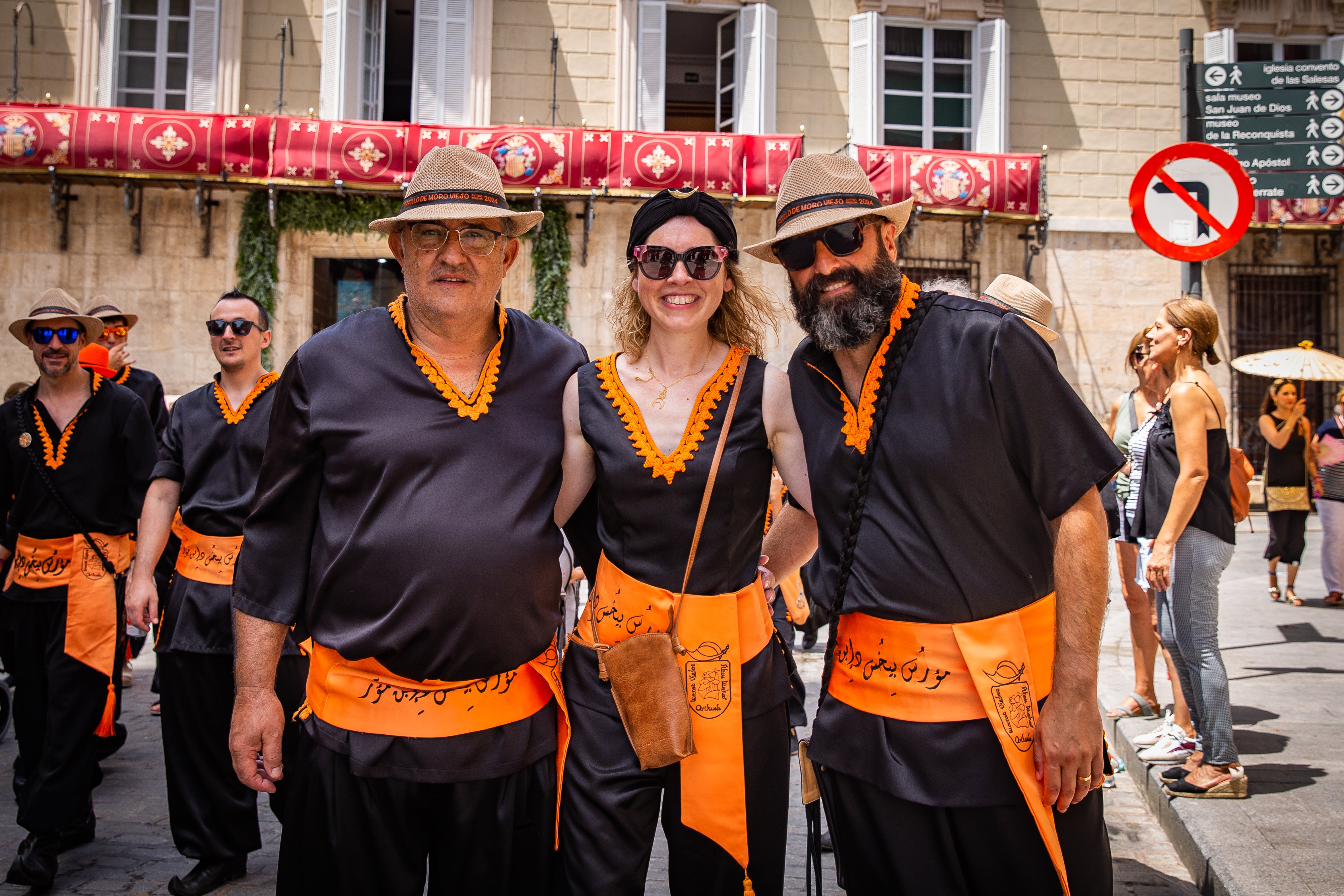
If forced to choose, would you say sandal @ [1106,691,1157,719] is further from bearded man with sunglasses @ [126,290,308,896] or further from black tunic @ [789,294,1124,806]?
bearded man with sunglasses @ [126,290,308,896]

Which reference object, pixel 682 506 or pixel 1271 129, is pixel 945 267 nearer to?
pixel 1271 129

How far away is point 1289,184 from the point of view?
6113 millimetres

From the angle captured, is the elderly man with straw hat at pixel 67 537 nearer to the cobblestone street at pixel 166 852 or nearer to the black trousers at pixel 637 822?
the cobblestone street at pixel 166 852

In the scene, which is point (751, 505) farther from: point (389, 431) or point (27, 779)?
point (27, 779)

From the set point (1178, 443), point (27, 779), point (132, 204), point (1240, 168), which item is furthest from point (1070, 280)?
point (27, 779)

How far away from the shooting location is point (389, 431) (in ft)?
7.97

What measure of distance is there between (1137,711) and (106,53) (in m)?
14.8

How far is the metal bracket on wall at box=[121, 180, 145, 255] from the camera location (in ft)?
43.6

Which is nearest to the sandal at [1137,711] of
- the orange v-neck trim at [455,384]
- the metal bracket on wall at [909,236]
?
the orange v-neck trim at [455,384]

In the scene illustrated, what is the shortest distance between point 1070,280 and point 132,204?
12997 mm

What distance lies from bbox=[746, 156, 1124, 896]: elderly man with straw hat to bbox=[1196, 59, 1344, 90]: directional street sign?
4.99 meters

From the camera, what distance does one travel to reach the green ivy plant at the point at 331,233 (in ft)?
44.4

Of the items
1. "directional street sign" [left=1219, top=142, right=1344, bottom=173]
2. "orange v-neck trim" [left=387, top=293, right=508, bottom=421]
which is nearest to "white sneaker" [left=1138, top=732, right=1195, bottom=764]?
"directional street sign" [left=1219, top=142, right=1344, bottom=173]

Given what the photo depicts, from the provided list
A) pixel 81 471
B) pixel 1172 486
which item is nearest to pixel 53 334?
pixel 81 471
